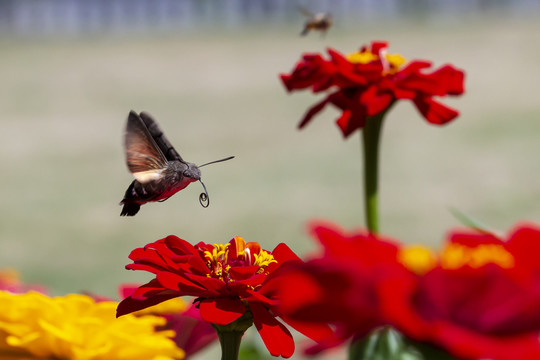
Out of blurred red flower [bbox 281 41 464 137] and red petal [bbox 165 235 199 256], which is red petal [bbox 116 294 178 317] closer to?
red petal [bbox 165 235 199 256]

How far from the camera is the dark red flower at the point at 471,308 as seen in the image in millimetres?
217

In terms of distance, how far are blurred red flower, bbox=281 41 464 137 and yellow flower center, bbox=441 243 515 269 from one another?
0.35 m

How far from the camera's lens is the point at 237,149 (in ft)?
15.7

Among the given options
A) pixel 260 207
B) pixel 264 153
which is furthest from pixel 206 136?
pixel 260 207

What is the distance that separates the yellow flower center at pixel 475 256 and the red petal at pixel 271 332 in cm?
11

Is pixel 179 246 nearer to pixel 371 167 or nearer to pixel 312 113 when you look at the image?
pixel 371 167

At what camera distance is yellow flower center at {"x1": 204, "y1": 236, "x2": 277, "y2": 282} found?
1.39 ft

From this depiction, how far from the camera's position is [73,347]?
0.40 m

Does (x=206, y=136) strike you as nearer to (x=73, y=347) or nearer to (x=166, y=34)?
(x=73, y=347)

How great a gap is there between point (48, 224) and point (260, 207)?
36.7 inches

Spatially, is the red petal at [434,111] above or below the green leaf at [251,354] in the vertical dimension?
above

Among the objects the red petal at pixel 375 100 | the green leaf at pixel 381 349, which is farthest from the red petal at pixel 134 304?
the red petal at pixel 375 100

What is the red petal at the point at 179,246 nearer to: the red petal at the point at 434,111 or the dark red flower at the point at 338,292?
the dark red flower at the point at 338,292

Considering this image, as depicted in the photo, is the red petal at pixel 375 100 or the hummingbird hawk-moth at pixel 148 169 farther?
the red petal at pixel 375 100
